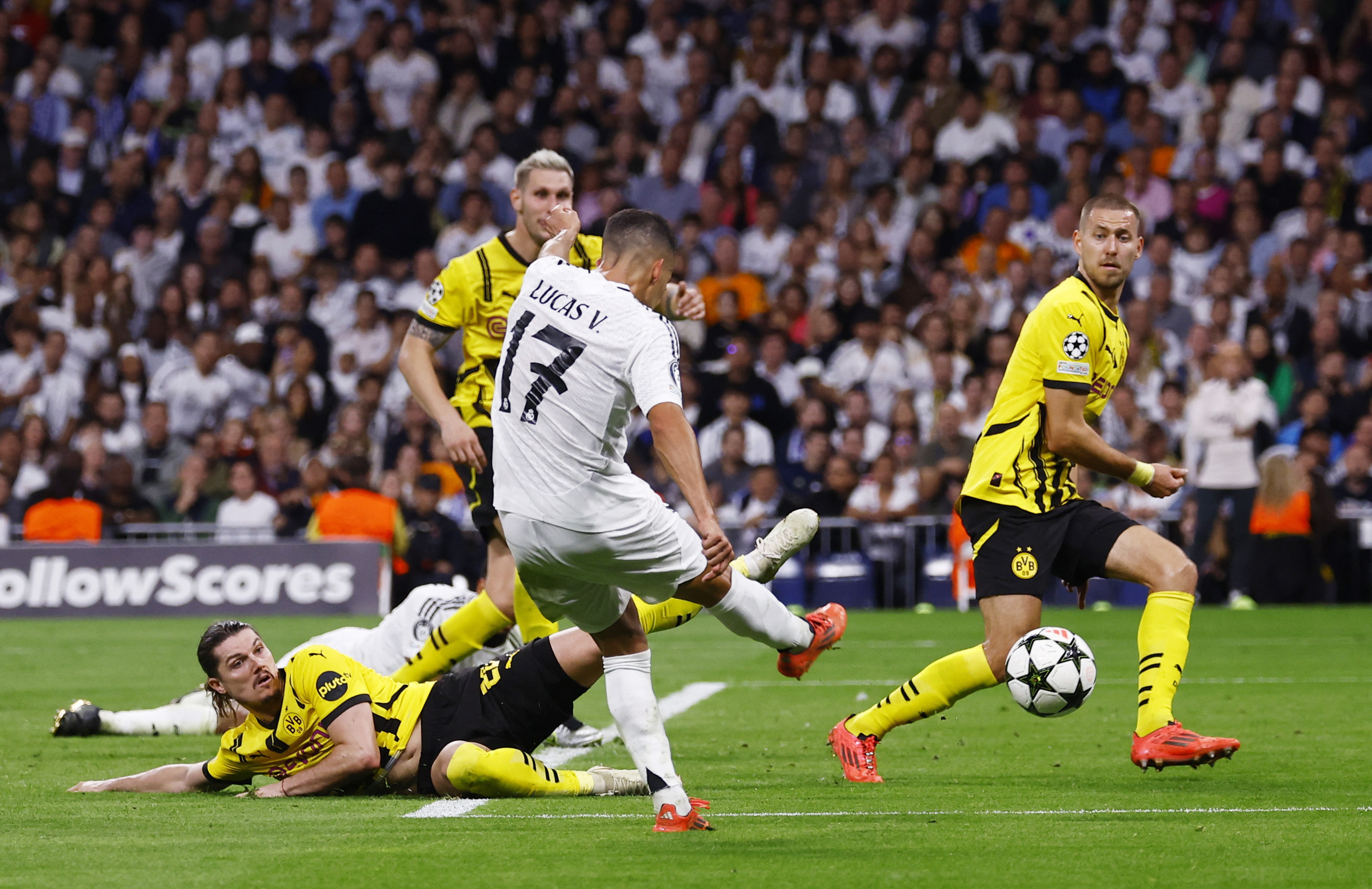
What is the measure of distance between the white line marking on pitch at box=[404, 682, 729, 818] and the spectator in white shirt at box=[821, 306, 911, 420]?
7.40 m

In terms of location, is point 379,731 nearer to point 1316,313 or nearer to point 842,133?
point 1316,313

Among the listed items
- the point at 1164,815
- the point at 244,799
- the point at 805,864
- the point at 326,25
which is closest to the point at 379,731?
the point at 244,799

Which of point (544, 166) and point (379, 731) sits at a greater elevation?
point (544, 166)

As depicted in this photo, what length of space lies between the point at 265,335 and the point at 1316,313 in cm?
1122

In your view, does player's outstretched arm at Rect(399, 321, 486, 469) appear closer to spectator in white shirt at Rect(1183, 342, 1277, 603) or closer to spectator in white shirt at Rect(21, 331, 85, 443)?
spectator in white shirt at Rect(1183, 342, 1277, 603)

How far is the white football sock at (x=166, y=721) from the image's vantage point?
8.72 metres

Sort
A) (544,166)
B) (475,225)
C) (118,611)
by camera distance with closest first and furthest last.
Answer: (544,166) → (118,611) → (475,225)

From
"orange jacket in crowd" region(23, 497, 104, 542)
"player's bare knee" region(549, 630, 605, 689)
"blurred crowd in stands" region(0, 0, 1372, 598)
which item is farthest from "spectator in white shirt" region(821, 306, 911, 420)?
"player's bare knee" region(549, 630, 605, 689)

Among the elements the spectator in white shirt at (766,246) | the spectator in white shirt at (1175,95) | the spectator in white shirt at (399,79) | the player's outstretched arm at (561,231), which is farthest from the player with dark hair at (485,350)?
the spectator in white shirt at (399,79)

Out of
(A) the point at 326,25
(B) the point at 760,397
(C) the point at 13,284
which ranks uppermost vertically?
(A) the point at 326,25

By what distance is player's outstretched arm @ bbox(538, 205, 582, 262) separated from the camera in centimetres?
621

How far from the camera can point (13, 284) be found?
68.0ft

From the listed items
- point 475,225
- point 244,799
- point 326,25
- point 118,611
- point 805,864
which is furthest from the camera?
point 326,25

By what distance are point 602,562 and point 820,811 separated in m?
1.26
